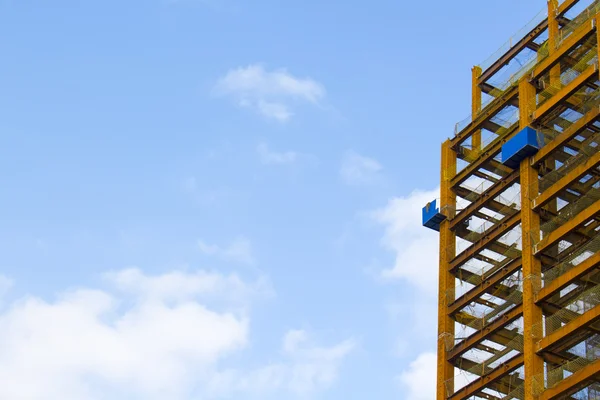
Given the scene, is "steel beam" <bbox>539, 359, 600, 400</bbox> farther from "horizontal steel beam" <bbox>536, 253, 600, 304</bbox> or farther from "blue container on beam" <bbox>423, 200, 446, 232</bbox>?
"blue container on beam" <bbox>423, 200, 446, 232</bbox>

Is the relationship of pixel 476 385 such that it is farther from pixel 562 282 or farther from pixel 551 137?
pixel 551 137

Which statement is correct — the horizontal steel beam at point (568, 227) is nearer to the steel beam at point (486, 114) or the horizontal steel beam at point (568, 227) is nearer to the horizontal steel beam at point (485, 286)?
the horizontal steel beam at point (485, 286)

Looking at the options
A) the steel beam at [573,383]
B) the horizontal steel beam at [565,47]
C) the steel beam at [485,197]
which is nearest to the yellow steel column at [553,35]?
the horizontal steel beam at [565,47]

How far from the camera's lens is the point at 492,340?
312 ft

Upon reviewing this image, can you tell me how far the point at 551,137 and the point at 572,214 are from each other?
7445 mm

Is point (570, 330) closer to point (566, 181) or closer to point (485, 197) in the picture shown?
point (566, 181)

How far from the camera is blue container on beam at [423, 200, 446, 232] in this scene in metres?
104

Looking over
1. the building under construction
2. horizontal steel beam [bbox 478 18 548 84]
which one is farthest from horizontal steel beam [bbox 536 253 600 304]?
horizontal steel beam [bbox 478 18 548 84]

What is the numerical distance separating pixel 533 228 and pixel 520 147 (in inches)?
261

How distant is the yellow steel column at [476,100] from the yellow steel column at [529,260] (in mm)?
8055

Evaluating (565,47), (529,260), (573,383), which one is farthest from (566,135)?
(573,383)

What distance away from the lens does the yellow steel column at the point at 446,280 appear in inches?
3797

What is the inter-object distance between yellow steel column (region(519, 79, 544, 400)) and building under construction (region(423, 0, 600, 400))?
0.29ft

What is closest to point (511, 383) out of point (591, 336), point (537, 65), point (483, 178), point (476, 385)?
point (476, 385)
